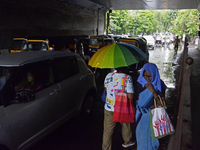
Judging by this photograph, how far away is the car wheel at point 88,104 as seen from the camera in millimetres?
5086

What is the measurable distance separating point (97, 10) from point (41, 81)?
30.2 metres

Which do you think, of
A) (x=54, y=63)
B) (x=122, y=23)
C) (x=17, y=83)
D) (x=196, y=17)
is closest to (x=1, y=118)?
(x=17, y=83)

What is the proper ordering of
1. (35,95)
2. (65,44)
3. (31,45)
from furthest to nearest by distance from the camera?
1. (65,44)
2. (31,45)
3. (35,95)

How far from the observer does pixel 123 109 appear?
308 centimetres

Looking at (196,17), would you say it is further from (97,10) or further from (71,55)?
(71,55)

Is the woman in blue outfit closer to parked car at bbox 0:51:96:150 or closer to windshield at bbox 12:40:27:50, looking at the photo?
parked car at bbox 0:51:96:150

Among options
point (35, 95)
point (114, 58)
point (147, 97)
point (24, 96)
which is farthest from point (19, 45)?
point (147, 97)

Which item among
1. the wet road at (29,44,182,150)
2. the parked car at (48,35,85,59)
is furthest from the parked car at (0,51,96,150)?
the parked car at (48,35,85,59)


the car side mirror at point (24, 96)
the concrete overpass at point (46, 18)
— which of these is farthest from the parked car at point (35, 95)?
the concrete overpass at point (46, 18)

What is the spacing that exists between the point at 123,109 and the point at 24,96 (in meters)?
1.64

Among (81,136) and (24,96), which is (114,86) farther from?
(81,136)

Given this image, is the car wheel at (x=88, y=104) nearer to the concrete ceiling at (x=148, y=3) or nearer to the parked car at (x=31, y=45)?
the parked car at (x=31, y=45)

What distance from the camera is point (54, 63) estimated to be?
403 centimetres

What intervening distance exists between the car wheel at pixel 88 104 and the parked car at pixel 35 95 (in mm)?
257
